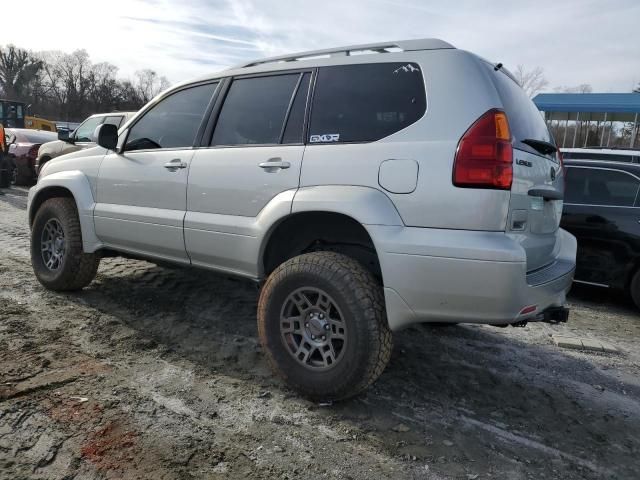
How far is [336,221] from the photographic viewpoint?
3.11 metres

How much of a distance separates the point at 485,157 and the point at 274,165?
Answer: 51.0 inches

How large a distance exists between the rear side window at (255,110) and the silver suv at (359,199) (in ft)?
0.03

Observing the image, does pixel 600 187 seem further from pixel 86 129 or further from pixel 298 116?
pixel 86 129

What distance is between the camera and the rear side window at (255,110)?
3.36 metres

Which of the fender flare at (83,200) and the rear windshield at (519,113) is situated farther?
the fender flare at (83,200)

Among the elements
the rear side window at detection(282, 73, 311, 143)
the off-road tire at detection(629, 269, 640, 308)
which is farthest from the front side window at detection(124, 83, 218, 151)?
the off-road tire at detection(629, 269, 640, 308)

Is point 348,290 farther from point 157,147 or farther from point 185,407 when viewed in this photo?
point 157,147

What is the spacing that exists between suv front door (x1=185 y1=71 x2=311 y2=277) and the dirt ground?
0.83 meters

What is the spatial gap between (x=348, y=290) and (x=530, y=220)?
1.08m

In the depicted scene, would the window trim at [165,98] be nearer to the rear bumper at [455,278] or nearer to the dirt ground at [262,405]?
the dirt ground at [262,405]

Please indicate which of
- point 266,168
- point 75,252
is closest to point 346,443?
point 266,168

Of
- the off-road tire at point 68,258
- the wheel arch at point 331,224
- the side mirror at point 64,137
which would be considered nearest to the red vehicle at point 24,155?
the side mirror at point 64,137

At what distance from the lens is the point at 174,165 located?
3.75 m

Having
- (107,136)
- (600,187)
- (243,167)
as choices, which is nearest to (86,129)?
(107,136)
